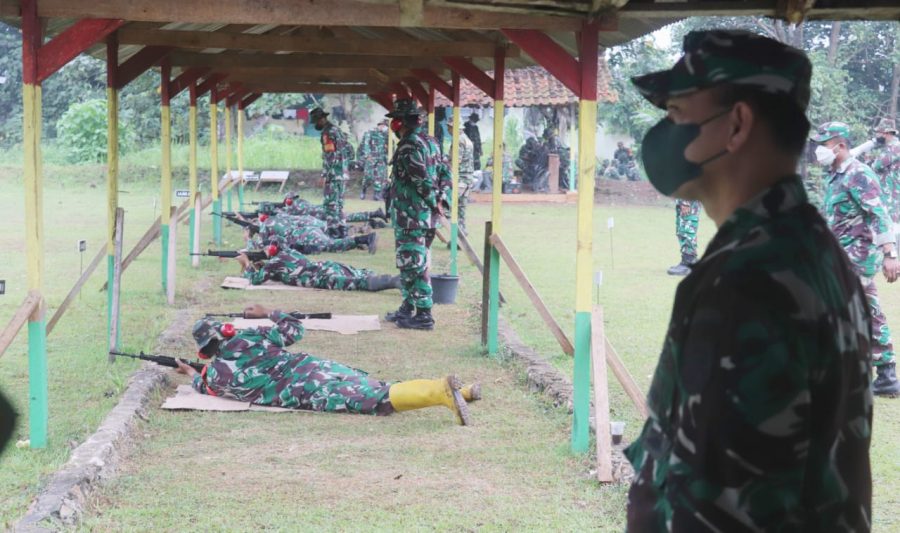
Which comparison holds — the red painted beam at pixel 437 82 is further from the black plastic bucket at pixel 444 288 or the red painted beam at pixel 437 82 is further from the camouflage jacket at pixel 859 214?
the camouflage jacket at pixel 859 214

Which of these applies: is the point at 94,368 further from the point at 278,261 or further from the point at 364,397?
the point at 278,261

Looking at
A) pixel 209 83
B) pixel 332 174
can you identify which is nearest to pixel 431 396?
pixel 209 83

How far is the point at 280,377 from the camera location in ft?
22.6

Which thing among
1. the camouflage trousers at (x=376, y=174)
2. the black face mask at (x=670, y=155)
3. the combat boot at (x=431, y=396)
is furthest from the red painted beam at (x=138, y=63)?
the camouflage trousers at (x=376, y=174)

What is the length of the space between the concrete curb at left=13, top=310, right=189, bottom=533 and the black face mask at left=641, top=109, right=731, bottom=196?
3326mm

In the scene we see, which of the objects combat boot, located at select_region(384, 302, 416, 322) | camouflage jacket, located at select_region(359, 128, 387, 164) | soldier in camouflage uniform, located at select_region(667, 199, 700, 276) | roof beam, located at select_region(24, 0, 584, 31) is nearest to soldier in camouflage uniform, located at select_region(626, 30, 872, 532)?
roof beam, located at select_region(24, 0, 584, 31)

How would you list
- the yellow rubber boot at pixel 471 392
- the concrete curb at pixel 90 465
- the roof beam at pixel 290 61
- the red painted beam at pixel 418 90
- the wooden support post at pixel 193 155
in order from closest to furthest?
the concrete curb at pixel 90 465
the yellow rubber boot at pixel 471 392
the roof beam at pixel 290 61
the wooden support post at pixel 193 155
the red painted beam at pixel 418 90

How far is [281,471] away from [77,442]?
1.16 meters

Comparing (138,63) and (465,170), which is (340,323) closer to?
(138,63)

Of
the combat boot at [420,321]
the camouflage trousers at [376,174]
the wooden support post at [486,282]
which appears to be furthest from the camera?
the camouflage trousers at [376,174]

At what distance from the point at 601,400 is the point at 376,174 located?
64.1 feet

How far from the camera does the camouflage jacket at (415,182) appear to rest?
942 cm

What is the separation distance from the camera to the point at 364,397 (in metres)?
6.70

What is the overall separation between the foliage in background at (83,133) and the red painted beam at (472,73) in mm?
22860
